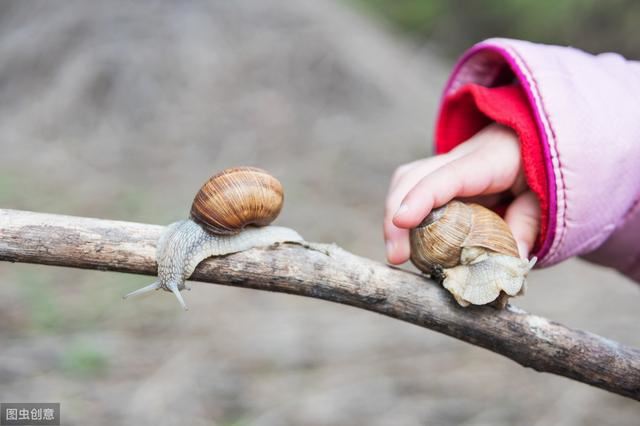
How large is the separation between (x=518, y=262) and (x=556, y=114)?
1.34 ft

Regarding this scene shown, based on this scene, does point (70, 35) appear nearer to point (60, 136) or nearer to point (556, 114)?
point (60, 136)

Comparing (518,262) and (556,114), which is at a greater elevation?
(556,114)

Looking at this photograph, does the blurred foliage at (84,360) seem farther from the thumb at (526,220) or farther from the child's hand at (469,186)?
the thumb at (526,220)

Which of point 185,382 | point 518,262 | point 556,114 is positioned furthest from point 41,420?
point 556,114

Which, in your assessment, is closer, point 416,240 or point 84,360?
point 416,240

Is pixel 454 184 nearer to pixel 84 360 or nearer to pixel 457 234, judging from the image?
pixel 457 234

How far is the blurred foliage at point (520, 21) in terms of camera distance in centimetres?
778

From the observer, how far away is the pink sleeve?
1.52 metres

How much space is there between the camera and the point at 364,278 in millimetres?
1410

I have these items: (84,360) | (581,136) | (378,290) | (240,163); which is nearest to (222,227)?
(378,290)

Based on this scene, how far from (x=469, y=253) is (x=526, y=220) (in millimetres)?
317

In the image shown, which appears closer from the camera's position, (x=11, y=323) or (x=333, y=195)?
(x=11, y=323)

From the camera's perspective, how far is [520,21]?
8.41 m

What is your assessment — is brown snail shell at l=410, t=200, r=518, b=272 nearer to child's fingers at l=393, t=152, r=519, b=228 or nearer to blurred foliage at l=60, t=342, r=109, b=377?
child's fingers at l=393, t=152, r=519, b=228
